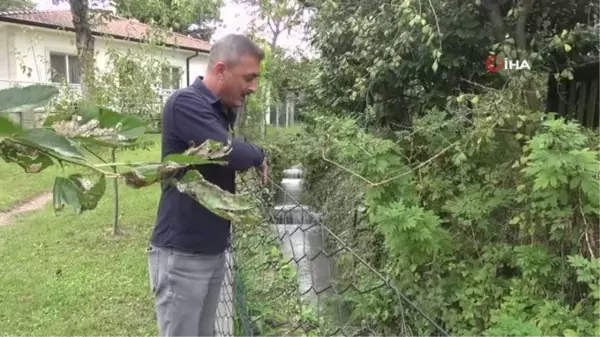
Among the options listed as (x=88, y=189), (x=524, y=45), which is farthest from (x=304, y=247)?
(x=88, y=189)

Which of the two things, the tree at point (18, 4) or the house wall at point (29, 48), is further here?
the tree at point (18, 4)

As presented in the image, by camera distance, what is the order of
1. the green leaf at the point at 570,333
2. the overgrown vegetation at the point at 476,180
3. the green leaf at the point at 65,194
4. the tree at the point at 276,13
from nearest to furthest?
the green leaf at the point at 65,194, the green leaf at the point at 570,333, the overgrown vegetation at the point at 476,180, the tree at the point at 276,13

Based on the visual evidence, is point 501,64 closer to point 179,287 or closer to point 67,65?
point 179,287

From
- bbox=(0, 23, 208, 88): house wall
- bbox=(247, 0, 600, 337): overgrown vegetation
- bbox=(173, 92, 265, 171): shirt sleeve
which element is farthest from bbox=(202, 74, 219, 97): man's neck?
bbox=(0, 23, 208, 88): house wall

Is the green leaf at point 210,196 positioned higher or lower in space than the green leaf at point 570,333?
higher

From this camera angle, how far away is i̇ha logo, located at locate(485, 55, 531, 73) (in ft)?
11.4

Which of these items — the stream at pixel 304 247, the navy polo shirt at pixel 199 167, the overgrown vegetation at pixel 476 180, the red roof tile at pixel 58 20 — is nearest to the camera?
the navy polo shirt at pixel 199 167

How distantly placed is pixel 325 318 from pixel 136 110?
4.24 meters

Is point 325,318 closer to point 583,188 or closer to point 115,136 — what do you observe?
point 583,188

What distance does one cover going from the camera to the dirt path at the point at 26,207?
738cm

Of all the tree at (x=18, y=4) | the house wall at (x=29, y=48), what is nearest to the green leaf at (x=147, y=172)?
the house wall at (x=29, y=48)

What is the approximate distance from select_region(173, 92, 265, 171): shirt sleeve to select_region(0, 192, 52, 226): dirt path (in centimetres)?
598

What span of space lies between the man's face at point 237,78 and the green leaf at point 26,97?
1.62 m

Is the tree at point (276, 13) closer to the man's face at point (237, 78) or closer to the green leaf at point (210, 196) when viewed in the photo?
the man's face at point (237, 78)
